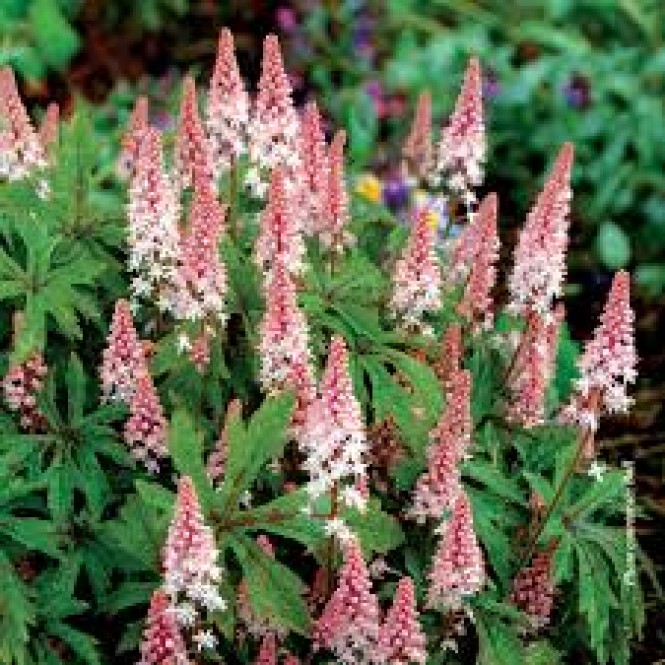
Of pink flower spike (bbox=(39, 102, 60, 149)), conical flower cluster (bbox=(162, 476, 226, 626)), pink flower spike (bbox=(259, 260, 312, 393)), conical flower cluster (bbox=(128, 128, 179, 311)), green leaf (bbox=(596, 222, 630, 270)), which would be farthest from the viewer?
green leaf (bbox=(596, 222, 630, 270))

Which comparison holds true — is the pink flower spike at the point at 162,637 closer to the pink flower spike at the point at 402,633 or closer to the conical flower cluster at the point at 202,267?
the pink flower spike at the point at 402,633

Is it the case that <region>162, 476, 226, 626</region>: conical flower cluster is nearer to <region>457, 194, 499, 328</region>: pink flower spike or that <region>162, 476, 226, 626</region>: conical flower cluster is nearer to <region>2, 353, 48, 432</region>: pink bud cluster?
<region>2, 353, 48, 432</region>: pink bud cluster

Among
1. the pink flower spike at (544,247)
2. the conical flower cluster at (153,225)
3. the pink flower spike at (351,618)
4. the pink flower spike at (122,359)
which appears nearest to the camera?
the pink flower spike at (351,618)

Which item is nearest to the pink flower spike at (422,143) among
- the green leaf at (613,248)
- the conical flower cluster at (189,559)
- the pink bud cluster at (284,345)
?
the pink bud cluster at (284,345)

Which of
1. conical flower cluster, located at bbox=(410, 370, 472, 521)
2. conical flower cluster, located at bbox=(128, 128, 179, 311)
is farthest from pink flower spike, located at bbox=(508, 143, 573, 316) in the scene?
conical flower cluster, located at bbox=(128, 128, 179, 311)

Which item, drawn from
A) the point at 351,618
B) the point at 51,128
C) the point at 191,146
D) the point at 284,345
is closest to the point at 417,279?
the point at 284,345

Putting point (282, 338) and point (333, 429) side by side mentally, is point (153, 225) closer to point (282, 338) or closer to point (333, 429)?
point (282, 338)

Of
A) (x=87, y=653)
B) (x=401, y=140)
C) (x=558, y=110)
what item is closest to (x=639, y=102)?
(x=558, y=110)
